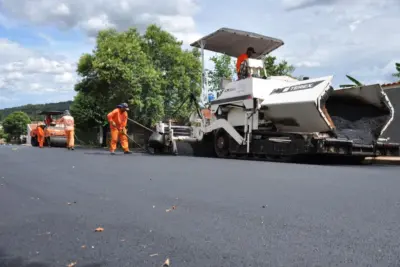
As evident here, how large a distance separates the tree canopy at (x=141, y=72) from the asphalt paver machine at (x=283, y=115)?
8414 mm

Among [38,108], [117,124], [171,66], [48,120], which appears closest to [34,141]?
[48,120]

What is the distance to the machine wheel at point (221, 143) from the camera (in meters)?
12.0

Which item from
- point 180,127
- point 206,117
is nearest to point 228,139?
point 206,117

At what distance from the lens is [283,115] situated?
9.83m

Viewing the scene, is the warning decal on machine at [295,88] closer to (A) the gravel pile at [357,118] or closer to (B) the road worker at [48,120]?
(A) the gravel pile at [357,118]

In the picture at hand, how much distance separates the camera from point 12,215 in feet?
13.6

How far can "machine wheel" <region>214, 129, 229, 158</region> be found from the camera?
1198 cm

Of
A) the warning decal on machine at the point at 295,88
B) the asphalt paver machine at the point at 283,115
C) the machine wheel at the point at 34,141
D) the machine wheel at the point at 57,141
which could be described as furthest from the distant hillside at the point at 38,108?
the warning decal on machine at the point at 295,88

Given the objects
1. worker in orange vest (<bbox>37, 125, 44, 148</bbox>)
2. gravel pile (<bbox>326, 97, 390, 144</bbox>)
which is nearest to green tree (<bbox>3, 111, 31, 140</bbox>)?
worker in orange vest (<bbox>37, 125, 44, 148</bbox>)

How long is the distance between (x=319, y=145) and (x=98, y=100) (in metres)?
16.6

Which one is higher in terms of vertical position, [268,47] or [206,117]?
[268,47]

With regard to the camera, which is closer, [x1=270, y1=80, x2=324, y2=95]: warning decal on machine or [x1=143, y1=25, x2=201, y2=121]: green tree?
[x1=270, y1=80, x2=324, y2=95]: warning decal on machine

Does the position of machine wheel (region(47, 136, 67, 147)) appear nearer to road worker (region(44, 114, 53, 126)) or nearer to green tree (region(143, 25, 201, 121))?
road worker (region(44, 114, 53, 126))

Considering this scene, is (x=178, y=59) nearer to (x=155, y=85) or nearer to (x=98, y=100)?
(x=155, y=85)
